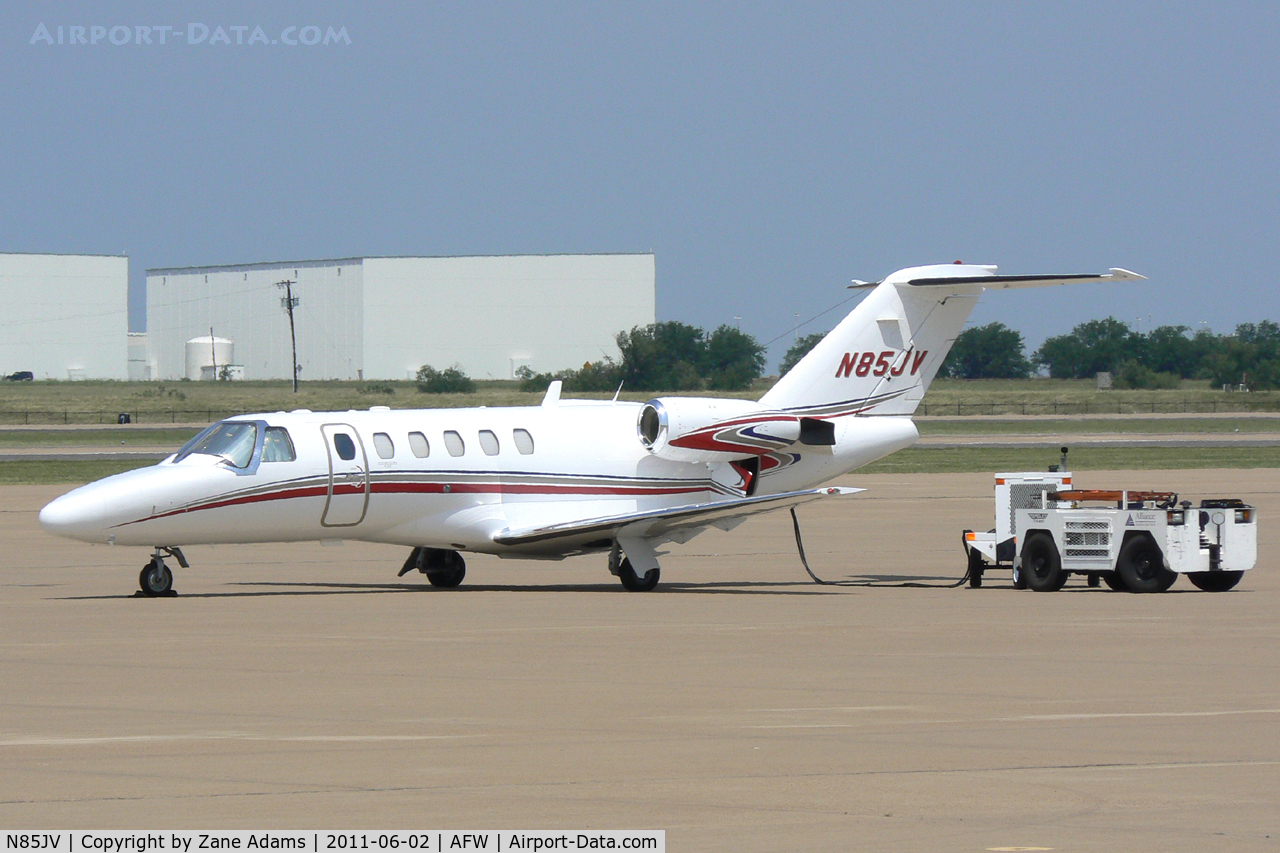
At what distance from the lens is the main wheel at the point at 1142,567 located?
893 inches

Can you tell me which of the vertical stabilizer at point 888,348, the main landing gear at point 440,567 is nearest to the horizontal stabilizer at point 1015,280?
the vertical stabilizer at point 888,348

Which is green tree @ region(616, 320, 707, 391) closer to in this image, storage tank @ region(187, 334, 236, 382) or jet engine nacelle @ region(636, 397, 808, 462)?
storage tank @ region(187, 334, 236, 382)

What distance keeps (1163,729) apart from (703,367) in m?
105

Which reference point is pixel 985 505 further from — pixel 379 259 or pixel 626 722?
pixel 379 259

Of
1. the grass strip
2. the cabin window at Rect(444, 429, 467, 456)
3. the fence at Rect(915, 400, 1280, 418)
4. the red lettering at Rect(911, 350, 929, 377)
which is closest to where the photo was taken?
the cabin window at Rect(444, 429, 467, 456)

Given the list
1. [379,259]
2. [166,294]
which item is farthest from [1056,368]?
[166,294]

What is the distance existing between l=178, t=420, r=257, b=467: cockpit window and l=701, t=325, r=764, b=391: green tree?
88.1 m

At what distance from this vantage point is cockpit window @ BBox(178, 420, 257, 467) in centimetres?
2306

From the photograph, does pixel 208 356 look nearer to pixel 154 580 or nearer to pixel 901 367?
pixel 901 367

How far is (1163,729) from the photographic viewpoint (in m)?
12.1

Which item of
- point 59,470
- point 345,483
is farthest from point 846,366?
point 59,470

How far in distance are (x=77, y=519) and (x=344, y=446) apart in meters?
3.72

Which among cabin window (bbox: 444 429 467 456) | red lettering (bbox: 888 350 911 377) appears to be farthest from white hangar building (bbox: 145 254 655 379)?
cabin window (bbox: 444 429 467 456)

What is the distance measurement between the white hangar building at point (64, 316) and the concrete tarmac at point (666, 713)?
118m
